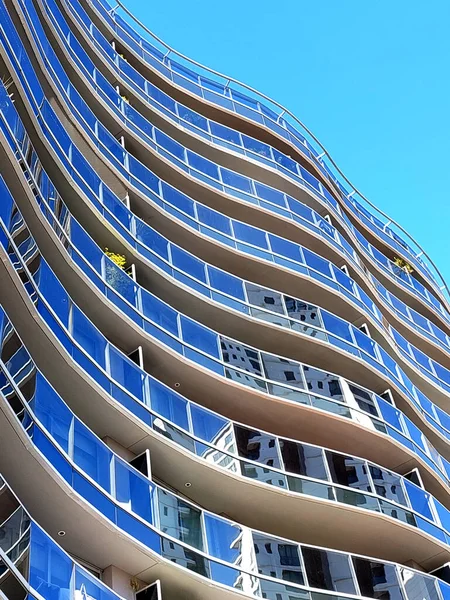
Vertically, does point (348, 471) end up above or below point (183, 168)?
below

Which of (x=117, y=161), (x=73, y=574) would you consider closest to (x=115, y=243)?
(x=117, y=161)

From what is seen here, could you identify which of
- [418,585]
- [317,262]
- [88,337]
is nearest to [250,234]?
[317,262]

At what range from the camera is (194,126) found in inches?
1179

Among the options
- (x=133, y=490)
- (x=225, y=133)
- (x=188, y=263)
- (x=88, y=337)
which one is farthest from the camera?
(x=225, y=133)

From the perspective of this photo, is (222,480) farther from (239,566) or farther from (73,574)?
(73,574)

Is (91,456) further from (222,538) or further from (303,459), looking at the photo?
(303,459)

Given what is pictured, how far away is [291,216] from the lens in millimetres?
27266

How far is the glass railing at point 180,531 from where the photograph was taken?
13570 mm

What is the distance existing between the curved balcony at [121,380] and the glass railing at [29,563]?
14.9ft

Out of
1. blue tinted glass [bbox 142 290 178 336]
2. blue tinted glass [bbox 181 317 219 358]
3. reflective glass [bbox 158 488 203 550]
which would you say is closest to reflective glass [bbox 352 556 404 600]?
reflective glass [bbox 158 488 203 550]

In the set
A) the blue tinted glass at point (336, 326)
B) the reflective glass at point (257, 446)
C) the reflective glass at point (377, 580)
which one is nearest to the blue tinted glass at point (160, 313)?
the reflective glass at point (257, 446)

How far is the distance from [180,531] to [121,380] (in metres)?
3.36

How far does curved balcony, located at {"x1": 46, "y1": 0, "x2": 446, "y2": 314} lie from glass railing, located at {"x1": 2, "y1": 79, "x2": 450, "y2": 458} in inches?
307

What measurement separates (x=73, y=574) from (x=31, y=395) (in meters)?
2.77
